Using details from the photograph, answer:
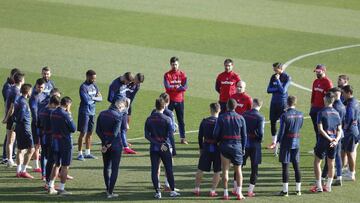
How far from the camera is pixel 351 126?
20844 millimetres

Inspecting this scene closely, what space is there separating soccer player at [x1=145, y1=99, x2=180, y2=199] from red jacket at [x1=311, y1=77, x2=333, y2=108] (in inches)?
217

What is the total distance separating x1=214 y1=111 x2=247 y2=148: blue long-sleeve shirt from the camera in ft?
62.0

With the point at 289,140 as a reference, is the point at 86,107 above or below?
above

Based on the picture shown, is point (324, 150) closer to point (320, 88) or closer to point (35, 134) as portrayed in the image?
point (320, 88)

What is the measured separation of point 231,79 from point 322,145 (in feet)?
16.0

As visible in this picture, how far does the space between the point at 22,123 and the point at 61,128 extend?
2.13 m

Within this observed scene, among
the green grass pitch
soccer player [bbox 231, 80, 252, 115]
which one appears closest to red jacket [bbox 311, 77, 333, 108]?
the green grass pitch

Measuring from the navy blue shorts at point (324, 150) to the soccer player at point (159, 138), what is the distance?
3315 mm

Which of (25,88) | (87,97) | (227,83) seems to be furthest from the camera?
(227,83)

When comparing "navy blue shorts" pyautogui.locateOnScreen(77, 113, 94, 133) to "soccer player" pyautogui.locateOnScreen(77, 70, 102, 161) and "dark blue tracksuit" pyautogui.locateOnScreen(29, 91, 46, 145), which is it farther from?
"dark blue tracksuit" pyautogui.locateOnScreen(29, 91, 46, 145)

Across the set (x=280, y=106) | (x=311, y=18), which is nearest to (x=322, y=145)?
(x=280, y=106)

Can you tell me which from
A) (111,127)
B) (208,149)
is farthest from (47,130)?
(208,149)

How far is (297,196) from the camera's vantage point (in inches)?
770

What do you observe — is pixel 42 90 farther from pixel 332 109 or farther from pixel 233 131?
pixel 332 109
